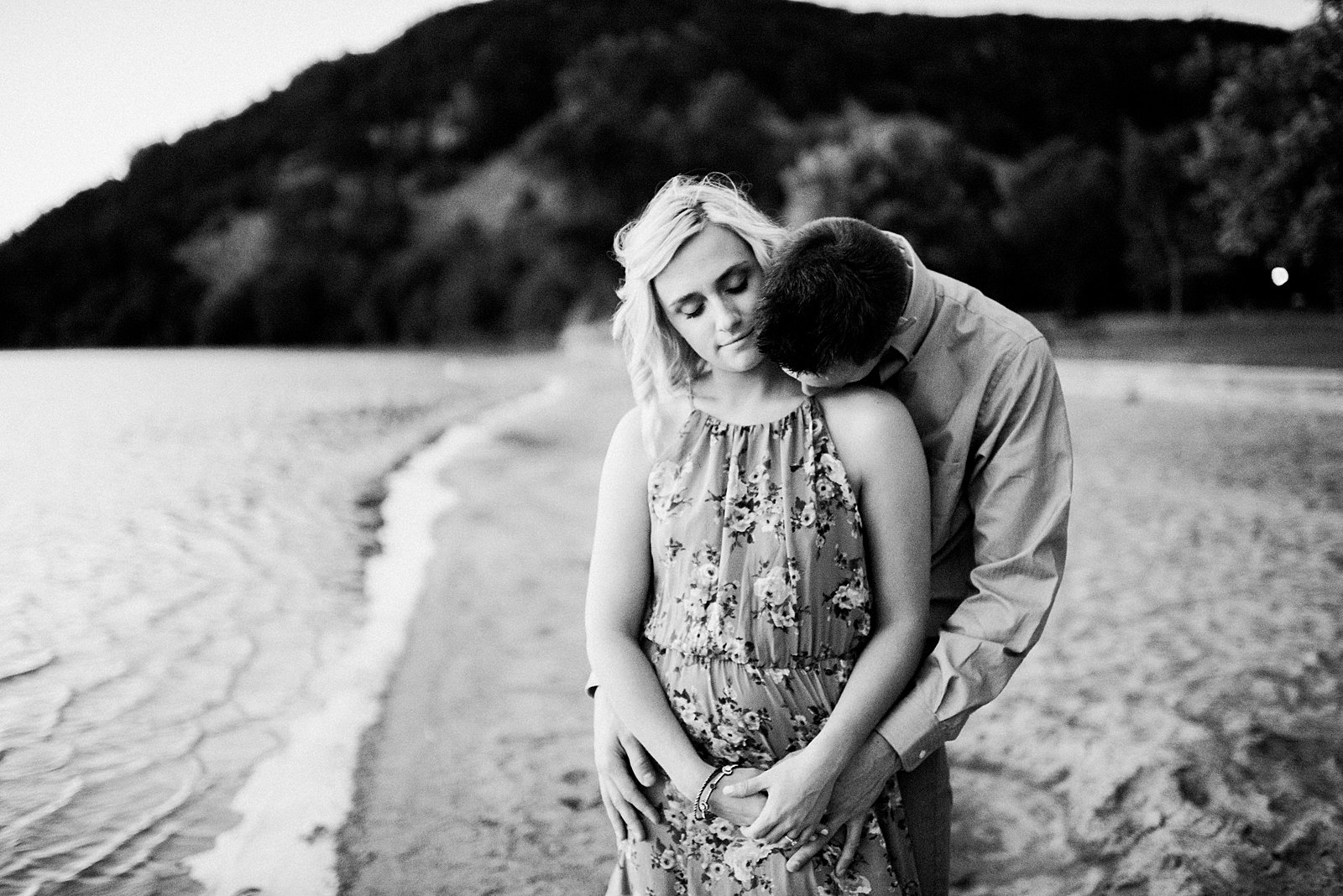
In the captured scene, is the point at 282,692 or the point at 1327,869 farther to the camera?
the point at 282,692

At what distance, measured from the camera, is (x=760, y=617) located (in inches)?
66.8

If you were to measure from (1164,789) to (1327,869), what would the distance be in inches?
23.1

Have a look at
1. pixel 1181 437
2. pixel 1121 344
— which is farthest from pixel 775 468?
pixel 1121 344

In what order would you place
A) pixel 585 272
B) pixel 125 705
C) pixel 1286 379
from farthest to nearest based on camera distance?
1. pixel 585 272
2. pixel 1286 379
3. pixel 125 705

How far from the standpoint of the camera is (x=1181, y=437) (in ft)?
39.1

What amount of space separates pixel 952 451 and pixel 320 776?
11.5 feet

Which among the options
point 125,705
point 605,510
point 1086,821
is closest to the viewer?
point 605,510

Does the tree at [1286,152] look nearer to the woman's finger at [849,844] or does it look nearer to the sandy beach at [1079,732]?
the sandy beach at [1079,732]

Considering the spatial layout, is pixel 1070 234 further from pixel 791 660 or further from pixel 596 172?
pixel 791 660

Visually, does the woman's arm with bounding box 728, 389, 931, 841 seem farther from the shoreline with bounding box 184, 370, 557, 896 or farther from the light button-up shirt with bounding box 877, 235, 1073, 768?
the shoreline with bounding box 184, 370, 557, 896

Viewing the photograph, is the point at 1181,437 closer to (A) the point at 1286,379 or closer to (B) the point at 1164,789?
(A) the point at 1286,379

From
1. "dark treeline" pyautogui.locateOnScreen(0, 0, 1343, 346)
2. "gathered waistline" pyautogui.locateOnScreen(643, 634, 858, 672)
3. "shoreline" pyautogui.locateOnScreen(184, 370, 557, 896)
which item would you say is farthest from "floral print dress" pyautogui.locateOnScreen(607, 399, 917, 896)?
"dark treeline" pyautogui.locateOnScreen(0, 0, 1343, 346)

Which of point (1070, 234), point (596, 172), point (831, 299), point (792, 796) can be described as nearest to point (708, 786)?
point (792, 796)

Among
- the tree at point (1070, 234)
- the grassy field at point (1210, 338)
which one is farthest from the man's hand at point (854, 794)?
the tree at point (1070, 234)
